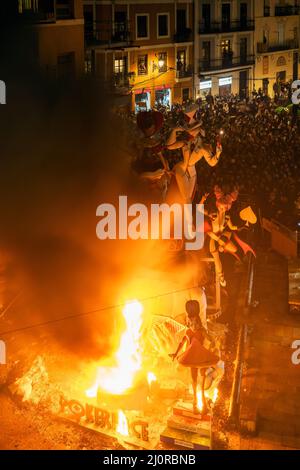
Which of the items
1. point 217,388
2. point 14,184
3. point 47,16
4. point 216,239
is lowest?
point 217,388

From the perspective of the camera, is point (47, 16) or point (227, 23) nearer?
point (47, 16)

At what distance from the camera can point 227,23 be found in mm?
41000

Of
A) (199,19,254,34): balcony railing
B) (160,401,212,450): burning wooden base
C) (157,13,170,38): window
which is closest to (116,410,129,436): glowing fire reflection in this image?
(160,401,212,450): burning wooden base

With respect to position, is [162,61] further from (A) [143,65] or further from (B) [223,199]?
(B) [223,199]

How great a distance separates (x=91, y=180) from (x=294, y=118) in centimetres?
1302

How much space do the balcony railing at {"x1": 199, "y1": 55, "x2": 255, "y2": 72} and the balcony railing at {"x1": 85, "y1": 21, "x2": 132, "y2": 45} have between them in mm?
6333

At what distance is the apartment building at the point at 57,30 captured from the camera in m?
23.0

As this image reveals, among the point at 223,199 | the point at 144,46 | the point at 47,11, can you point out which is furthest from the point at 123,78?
the point at 223,199

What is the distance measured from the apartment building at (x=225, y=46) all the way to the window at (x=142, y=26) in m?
4.12

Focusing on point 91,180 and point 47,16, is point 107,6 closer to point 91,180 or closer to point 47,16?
point 47,16

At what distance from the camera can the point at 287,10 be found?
4475 cm

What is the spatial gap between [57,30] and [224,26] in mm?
18594

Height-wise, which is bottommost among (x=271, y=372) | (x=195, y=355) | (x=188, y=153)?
(x=271, y=372)
